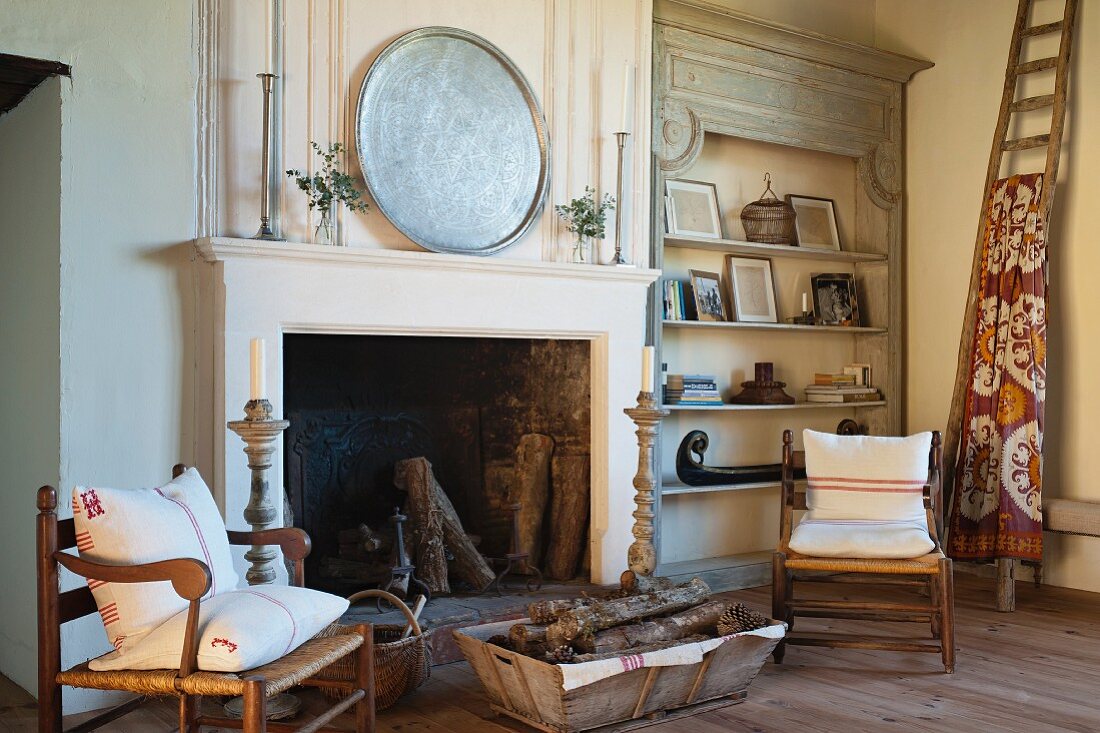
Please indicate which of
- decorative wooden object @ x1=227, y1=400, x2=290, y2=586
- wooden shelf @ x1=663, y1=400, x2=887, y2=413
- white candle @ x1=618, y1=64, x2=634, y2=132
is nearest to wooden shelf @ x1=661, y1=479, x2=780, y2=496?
wooden shelf @ x1=663, y1=400, x2=887, y2=413

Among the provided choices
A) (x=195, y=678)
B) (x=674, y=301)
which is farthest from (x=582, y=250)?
(x=195, y=678)

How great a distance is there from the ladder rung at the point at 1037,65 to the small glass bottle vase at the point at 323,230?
3.46 meters

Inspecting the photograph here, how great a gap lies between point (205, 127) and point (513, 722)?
85.6 inches

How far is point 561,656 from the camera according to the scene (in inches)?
115

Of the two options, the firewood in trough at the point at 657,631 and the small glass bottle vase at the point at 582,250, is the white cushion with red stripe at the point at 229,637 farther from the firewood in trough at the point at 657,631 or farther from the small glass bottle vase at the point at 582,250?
the small glass bottle vase at the point at 582,250

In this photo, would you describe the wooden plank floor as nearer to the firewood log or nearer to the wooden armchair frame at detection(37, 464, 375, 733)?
the firewood log

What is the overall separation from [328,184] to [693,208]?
2.08m

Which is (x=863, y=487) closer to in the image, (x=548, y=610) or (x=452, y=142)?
(x=548, y=610)

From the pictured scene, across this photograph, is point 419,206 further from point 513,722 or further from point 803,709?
point 803,709

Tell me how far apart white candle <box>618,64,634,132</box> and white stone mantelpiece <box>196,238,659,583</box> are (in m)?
0.62

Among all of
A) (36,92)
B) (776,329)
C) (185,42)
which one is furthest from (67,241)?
(776,329)

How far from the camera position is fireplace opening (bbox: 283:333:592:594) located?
4148mm

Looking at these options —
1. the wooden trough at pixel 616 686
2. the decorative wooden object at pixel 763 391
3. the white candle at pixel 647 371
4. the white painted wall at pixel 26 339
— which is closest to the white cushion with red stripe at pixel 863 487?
the wooden trough at pixel 616 686

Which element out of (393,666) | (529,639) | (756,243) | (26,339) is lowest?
(393,666)
